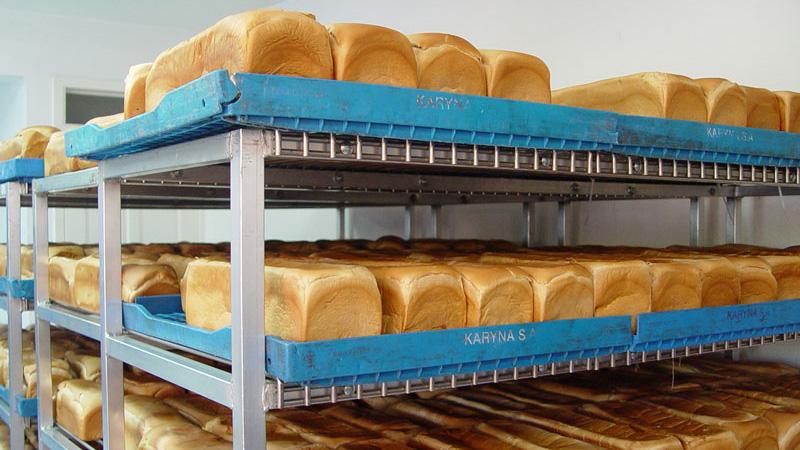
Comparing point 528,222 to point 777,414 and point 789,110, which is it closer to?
point 789,110

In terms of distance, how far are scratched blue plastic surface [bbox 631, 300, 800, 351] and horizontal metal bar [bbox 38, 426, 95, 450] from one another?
1.70 metres

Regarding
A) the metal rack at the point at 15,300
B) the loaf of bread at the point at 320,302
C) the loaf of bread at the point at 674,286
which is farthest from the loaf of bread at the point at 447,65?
the metal rack at the point at 15,300

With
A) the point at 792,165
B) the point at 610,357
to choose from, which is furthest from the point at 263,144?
the point at 792,165

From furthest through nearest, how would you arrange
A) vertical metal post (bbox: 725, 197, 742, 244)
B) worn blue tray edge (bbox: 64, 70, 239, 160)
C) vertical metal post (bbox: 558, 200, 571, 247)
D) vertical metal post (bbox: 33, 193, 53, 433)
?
vertical metal post (bbox: 558, 200, 571, 247) → vertical metal post (bbox: 725, 197, 742, 244) → vertical metal post (bbox: 33, 193, 53, 433) → worn blue tray edge (bbox: 64, 70, 239, 160)

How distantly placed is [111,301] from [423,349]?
1.01 m

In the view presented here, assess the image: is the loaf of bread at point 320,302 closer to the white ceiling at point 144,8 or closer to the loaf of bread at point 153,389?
the loaf of bread at point 153,389

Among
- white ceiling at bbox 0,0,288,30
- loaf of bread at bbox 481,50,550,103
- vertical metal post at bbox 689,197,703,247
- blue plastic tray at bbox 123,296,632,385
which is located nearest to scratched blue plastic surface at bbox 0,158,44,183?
blue plastic tray at bbox 123,296,632,385

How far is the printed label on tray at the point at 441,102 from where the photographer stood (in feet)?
4.61

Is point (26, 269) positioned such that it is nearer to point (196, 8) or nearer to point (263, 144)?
point (263, 144)

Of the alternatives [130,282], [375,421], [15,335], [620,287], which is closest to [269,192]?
[15,335]

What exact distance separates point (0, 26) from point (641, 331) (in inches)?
223

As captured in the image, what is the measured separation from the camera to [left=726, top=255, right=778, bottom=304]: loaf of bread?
2.09 m

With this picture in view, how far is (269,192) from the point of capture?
3494 millimetres

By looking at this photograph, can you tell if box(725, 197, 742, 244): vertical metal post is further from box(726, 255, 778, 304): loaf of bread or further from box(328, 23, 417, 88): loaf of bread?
box(328, 23, 417, 88): loaf of bread
